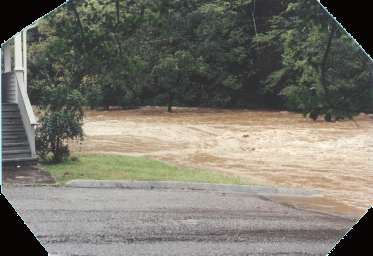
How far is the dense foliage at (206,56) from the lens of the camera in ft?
18.9

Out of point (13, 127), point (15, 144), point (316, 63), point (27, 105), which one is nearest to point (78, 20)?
point (27, 105)

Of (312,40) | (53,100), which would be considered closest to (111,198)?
(53,100)

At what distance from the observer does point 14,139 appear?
606cm

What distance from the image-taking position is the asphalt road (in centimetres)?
560

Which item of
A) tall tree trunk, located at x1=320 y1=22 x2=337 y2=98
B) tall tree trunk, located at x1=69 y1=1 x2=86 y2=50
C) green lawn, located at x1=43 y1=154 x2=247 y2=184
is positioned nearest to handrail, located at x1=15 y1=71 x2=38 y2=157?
green lawn, located at x1=43 y1=154 x2=247 y2=184

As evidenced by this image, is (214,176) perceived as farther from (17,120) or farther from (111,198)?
(17,120)

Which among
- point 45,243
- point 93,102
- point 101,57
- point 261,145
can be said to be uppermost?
point 101,57

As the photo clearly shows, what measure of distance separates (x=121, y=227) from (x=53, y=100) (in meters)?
1.31

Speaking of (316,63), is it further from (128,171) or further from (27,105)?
(27,105)

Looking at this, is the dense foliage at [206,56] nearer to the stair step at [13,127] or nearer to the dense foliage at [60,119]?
the dense foliage at [60,119]

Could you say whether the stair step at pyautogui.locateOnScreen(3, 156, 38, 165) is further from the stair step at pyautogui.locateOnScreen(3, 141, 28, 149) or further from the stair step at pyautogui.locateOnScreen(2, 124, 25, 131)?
the stair step at pyautogui.locateOnScreen(2, 124, 25, 131)

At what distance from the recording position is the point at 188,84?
5.80 meters

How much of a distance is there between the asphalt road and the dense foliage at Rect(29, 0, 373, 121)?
0.85 meters

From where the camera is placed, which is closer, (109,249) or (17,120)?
(109,249)
